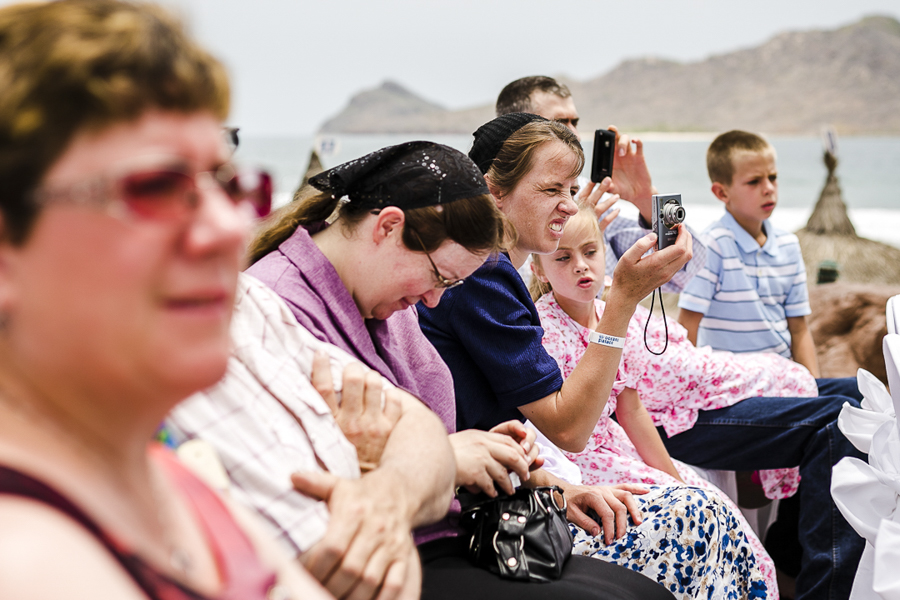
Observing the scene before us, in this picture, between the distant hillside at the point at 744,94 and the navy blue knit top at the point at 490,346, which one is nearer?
the navy blue knit top at the point at 490,346

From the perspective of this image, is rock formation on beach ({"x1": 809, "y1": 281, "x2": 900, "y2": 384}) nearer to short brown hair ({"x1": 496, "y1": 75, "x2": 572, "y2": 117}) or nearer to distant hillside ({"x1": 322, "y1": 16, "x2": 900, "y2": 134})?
short brown hair ({"x1": 496, "y1": 75, "x2": 572, "y2": 117})

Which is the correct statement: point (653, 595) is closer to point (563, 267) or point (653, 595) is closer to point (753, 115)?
point (563, 267)

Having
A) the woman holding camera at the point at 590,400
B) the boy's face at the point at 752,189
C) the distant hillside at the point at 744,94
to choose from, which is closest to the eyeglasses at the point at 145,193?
the woman holding camera at the point at 590,400

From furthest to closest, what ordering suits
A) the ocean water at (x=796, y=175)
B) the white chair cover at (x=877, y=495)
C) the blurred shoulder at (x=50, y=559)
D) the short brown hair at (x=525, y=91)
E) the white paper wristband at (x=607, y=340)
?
the ocean water at (x=796, y=175), the short brown hair at (x=525, y=91), the white paper wristband at (x=607, y=340), the white chair cover at (x=877, y=495), the blurred shoulder at (x=50, y=559)

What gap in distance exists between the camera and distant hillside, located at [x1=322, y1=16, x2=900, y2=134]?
3994 centimetres

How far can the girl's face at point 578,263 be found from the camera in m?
2.31

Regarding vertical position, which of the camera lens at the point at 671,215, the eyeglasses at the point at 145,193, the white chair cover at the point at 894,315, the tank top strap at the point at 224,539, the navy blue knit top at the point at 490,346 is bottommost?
the navy blue knit top at the point at 490,346

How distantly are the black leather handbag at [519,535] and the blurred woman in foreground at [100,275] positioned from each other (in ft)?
3.04

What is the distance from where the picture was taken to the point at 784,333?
10.7 feet

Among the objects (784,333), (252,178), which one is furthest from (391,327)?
(784,333)

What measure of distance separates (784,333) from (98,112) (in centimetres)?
326

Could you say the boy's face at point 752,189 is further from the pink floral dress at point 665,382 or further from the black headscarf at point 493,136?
the black headscarf at point 493,136

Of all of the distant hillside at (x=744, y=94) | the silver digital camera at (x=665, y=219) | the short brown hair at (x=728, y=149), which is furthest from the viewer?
the distant hillside at (x=744, y=94)

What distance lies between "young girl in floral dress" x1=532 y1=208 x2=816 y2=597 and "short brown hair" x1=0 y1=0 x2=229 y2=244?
1837 mm
